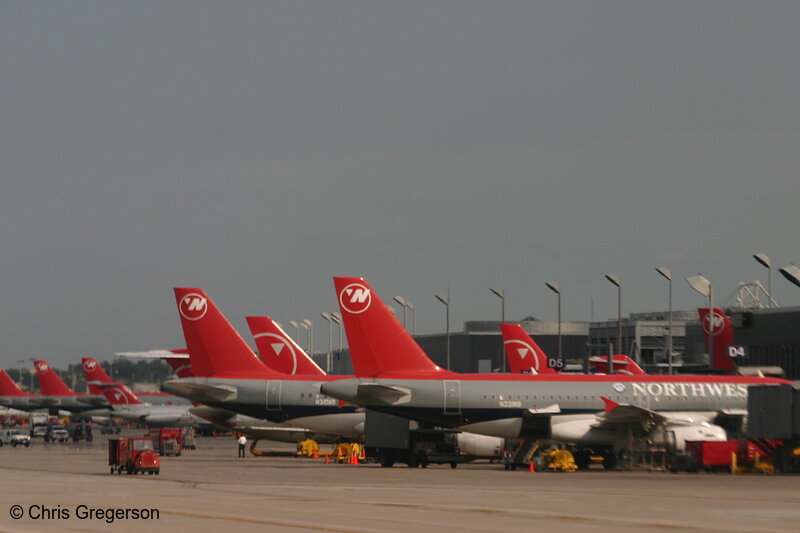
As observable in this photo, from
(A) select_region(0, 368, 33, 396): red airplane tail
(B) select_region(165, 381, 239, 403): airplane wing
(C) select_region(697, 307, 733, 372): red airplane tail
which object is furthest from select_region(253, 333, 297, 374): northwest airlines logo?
(A) select_region(0, 368, 33, 396): red airplane tail

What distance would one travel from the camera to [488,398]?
57000 mm

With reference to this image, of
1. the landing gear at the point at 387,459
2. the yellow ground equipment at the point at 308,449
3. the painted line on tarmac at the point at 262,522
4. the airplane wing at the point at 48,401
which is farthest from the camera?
the airplane wing at the point at 48,401

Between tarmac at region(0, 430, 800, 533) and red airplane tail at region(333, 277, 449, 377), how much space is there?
7.44 meters

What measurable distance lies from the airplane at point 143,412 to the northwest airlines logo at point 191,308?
61.6 metres

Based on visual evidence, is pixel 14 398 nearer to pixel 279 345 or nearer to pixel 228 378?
pixel 279 345

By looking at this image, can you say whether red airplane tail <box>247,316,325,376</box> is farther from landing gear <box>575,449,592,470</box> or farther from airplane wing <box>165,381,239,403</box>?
landing gear <box>575,449,592,470</box>

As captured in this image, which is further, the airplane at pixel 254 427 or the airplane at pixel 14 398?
the airplane at pixel 14 398

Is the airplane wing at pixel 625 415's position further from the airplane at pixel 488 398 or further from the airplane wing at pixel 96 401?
the airplane wing at pixel 96 401

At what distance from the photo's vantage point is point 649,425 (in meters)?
57.0

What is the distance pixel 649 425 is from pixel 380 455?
45.3 feet

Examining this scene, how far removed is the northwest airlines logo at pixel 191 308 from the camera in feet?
212

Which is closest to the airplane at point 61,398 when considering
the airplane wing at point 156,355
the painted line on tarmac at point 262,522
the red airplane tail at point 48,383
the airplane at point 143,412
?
the red airplane tail at point 48,383

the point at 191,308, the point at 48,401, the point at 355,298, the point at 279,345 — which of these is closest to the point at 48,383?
the point at 48,401

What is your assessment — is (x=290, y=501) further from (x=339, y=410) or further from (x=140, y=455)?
(x=339, y=410)
